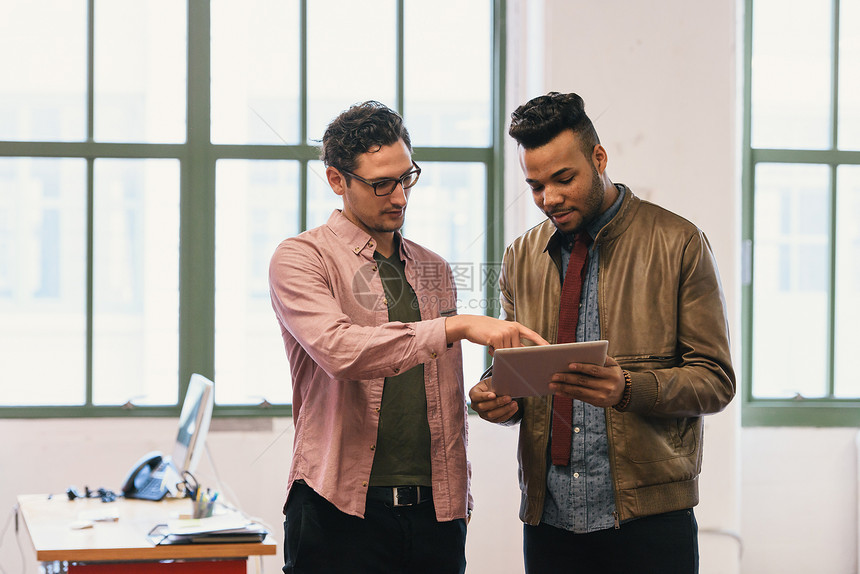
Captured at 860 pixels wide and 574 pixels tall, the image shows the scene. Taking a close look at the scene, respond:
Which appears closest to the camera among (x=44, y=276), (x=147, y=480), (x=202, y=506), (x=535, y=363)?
(x=535, y=363)

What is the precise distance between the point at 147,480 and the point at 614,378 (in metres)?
2.09

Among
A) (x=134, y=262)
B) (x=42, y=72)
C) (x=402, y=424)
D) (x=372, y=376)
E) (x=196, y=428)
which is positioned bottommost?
(x=196, y=428)

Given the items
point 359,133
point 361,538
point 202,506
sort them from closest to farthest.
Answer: point 361,538, point 359,133, point 202,506

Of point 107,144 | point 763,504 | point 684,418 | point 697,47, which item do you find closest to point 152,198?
point 107,144

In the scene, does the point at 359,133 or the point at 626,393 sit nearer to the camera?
the point at 626,393

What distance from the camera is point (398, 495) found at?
172 cm

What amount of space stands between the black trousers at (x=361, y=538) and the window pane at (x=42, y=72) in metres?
2.57

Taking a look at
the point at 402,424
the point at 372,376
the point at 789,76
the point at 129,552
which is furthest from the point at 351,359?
the point at 789,76

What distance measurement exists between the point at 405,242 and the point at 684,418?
0.75 metres

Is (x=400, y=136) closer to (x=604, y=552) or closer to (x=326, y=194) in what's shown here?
(x=604, y=552)

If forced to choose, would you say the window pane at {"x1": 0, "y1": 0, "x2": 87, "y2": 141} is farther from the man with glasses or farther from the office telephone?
the man with glasses

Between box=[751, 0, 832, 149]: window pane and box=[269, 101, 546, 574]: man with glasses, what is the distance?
94.0 inches

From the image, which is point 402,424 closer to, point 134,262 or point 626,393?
point 626,393

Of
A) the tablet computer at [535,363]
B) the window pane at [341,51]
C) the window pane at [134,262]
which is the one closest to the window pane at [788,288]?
the window pane at [341,51]
